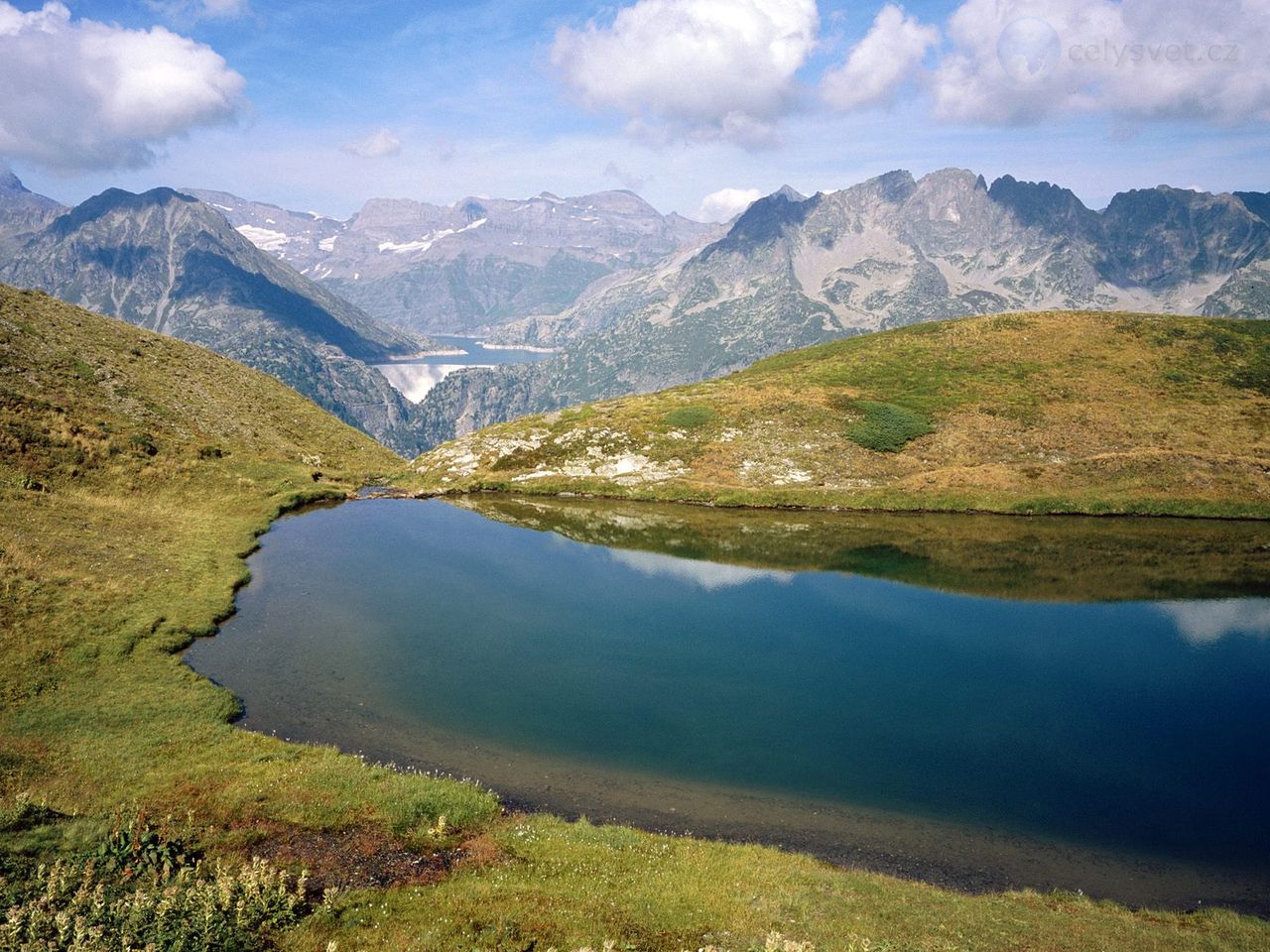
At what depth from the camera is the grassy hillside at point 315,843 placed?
61.5 feet

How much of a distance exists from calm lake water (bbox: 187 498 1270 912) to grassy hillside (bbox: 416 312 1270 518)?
45.3 feet

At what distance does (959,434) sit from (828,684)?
213ft

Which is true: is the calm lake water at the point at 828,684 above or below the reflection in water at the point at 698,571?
below

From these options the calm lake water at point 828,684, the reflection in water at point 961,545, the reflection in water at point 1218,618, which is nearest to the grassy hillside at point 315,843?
the calm lake water at point 828,684

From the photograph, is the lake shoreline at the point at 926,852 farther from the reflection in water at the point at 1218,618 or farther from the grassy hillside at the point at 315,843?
the reflection in water at the point at 1218,618

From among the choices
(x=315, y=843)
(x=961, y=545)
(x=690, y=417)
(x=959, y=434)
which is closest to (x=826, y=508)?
(x=961, y=545)

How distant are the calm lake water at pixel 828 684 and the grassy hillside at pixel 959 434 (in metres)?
13.8

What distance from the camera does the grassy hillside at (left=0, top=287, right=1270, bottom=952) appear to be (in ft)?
61.5

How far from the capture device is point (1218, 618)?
2009 inches

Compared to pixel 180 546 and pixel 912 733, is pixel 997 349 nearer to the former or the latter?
pixel 912 733

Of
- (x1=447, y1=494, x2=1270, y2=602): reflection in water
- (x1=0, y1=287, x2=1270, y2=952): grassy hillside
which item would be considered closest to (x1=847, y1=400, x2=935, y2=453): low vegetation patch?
(x1=447, y1=494, x2=1270, y2=602): reflection in water

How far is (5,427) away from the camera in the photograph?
209 ft

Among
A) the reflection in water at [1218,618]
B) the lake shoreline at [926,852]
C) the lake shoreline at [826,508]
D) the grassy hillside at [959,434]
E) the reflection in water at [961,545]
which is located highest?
the grassy hillside at [959,434]

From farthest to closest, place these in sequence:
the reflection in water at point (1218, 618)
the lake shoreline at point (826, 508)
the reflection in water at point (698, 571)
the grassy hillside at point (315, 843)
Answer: the lake shoreline at point (826, 508) < the reflection in water at point (698, 571) < the reflection in water at point (1218, 618) < the grassy hillside at point (315, 843)
